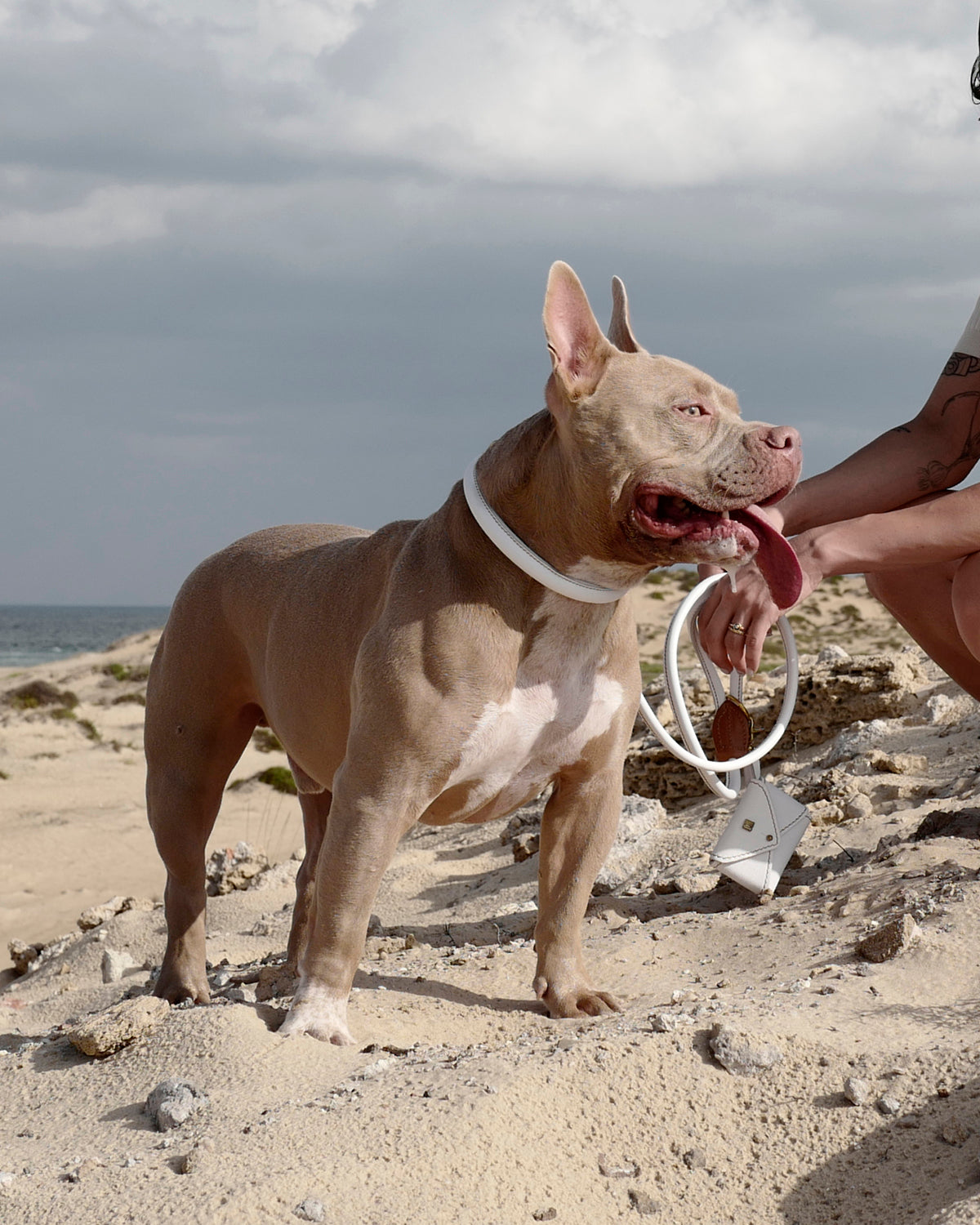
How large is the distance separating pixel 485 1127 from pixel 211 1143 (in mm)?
642

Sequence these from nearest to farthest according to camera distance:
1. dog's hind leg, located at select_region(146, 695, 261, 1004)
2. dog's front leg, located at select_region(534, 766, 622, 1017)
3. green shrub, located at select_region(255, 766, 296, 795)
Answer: dog's front leg, located at select_region(534, 766, 622, 1017), dog's hind leg, located at select_region(146, 695, 261, 1004), green shrub, located at select_region(255, 766, 296, 795)

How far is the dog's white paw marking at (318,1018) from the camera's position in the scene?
3.57 meters

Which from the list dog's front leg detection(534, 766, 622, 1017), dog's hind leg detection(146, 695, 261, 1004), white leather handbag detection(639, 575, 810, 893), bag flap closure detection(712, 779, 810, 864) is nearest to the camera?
dog's front leg detection(534, 766, 622, 1017)

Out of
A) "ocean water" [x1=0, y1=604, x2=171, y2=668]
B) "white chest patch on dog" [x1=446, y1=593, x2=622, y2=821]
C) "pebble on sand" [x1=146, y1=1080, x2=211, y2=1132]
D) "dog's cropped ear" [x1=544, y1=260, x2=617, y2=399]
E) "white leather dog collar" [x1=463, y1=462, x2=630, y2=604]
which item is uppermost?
"dog's cropped ear" [x1=544, y1=260, x2=617, y2=399]

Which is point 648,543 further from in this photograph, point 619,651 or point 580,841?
point 580,841

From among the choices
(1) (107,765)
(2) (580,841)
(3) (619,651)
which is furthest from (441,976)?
(1) (107,765)

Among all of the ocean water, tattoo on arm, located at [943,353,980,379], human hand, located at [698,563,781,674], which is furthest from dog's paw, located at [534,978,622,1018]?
the ocean water

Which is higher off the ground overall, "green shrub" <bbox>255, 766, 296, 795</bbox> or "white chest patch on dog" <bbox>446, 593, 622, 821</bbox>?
"white chest patch on dog" <bbox>446, 593, 622, 821</bbox>

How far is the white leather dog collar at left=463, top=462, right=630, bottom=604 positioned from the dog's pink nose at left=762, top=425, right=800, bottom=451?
61 cm

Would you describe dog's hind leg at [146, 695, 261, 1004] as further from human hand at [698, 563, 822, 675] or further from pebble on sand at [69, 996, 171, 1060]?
human hand at [698, 563, 822, 675]

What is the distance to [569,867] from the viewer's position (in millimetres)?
4078

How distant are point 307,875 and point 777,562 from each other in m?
2.32

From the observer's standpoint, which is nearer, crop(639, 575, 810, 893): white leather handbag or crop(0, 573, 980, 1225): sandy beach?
crop(0, 573, 980, 1225): sandy beach

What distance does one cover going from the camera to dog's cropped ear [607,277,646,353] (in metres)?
3.96
